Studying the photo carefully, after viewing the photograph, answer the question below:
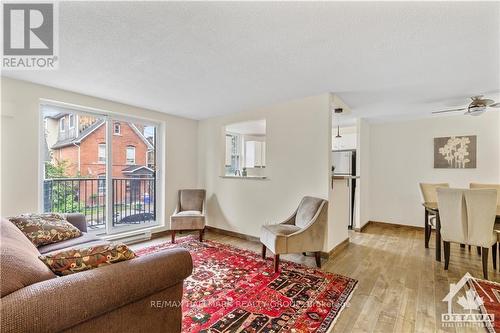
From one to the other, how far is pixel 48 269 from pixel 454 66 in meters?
3.57

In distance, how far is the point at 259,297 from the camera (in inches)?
82.4

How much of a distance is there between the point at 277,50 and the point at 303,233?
196 centimetres

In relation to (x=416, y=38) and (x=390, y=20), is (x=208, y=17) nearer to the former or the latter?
(x=390, y=20)

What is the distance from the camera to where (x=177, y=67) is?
230 centimetres

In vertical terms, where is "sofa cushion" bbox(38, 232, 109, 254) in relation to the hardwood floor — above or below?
above

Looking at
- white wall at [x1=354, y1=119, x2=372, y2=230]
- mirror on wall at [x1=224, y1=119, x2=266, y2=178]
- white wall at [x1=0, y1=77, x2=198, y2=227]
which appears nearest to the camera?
white wall at [x1=0, y1=77, x2=198, y2=227]

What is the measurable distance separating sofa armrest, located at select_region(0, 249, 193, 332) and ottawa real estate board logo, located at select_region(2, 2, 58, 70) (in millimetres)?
1685

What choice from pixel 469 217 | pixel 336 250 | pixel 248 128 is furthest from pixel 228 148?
pixel 469 217

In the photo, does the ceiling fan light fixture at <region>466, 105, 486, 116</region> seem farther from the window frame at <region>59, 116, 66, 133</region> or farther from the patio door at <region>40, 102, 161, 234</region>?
the window frame at <region>59, 116, 66, 133</region>

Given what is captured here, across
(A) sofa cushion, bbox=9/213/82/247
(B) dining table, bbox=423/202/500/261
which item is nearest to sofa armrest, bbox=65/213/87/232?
(A) sofa cushion, bbox=9/213/82/247

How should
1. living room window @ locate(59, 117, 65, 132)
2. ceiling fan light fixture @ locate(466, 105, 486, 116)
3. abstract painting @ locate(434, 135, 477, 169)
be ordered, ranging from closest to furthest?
ceiling fan light fixture @ locate(466, 105, 486, 116) < living room window @ locate(59, 117, 65, 132) < abstract painting @ locate(434, 135, 477, 169)

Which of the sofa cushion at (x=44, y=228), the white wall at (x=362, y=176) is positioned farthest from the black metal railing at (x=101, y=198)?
the white wall at (x=362, y=176)

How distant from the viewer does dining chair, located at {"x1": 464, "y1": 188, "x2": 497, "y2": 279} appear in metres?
2.43

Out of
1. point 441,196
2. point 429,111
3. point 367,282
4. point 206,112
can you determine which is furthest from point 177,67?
point 429,111
